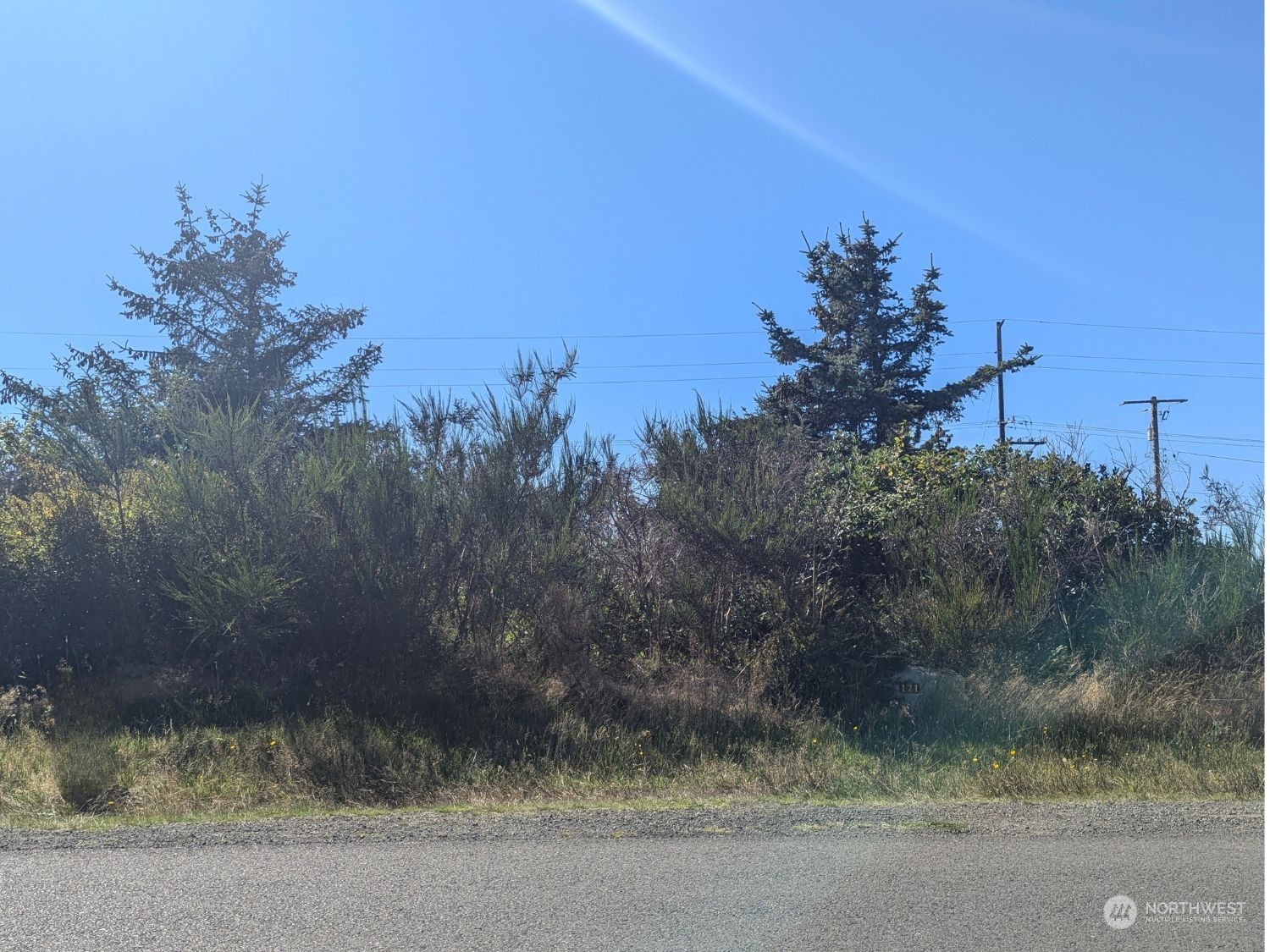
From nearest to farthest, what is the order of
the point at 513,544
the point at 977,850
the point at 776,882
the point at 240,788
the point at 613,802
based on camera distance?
the point at 776,882, the point at 977,850, the point at 613,802, the point at 240,788, the point at 513,544

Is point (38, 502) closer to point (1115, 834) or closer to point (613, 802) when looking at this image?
point (613, 802)

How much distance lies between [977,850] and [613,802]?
3.15 meters

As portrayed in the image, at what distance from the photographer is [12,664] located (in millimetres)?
11875

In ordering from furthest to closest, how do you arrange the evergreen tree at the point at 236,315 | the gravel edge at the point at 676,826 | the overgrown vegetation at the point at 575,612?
the evergreen tree at the point at 236,315 < the overgrown vegetation at the point at 575,612 < the gravel edge at the point at 676,826

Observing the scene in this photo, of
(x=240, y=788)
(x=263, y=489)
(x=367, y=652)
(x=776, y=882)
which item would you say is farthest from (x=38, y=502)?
(x=776, y=882)

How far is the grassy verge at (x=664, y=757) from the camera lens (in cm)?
858
